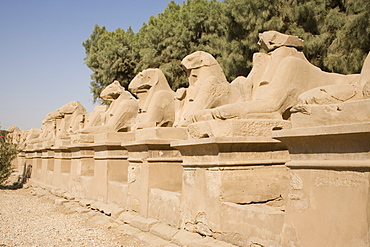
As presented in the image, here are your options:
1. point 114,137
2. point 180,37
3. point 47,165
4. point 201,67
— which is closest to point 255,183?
point 201,67

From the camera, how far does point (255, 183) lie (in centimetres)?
434

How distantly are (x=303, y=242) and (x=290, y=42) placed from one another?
8.13ft

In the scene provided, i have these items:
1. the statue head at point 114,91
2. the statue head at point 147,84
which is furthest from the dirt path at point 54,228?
the statue head at point 114,91

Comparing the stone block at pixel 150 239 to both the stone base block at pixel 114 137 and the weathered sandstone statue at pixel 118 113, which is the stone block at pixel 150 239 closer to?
the stone base block at pixel 114 137

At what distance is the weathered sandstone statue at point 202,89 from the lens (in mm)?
5539

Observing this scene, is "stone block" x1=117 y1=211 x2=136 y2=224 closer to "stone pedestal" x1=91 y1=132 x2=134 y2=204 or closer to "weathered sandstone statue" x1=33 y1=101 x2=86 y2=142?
"stone pedestal" x1=91 y1=132 x2=134 y2=204

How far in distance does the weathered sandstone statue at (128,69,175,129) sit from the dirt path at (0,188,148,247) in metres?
1.78

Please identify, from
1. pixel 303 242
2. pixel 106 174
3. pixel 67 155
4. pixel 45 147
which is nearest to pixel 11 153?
pixel 45 147

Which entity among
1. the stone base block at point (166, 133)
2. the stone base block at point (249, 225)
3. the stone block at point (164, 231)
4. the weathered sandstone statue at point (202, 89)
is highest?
the weathered sandstone statue at point (202, 89)

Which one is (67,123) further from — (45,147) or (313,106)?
(313,106)

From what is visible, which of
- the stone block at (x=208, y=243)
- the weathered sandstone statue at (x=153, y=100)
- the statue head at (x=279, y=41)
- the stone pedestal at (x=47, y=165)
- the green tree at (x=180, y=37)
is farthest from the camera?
the green tree at (x=180, y=37)

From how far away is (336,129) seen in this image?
284 cm

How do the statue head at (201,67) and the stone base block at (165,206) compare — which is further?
the statue head at (201,67)

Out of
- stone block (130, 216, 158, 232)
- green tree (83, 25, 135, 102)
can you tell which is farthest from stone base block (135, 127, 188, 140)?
green tree (83, 25, 135, 102)
